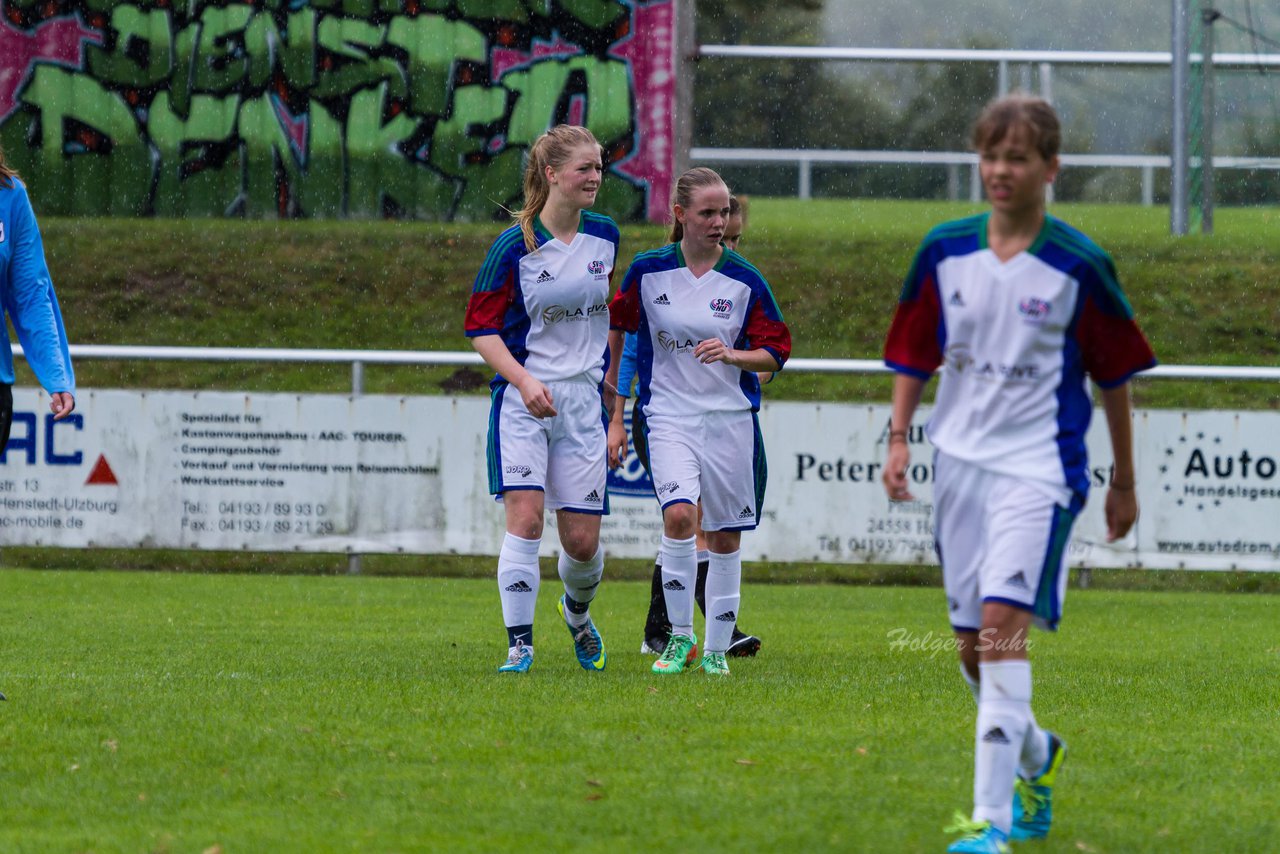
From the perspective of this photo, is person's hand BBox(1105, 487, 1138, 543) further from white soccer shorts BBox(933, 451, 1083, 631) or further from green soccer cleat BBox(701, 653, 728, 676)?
green soccer cleat BBox(701, 653, 728, 676)

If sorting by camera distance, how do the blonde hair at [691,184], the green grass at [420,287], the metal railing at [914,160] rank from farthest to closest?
1. the metal railing at [914,160]
2. the green grass at [420,287]
3. the blonde hair at [691,184]

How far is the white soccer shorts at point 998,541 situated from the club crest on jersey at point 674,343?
3148 mm

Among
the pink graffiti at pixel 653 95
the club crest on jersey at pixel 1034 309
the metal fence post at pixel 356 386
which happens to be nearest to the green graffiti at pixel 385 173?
the pink graffiti at pixel 653 95

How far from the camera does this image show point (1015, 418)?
4211 mm

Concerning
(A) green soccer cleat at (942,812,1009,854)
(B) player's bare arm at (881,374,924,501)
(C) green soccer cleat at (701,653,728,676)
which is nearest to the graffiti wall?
(C) green soccer cleat at (701,653,728,676)

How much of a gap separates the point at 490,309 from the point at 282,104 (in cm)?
1712

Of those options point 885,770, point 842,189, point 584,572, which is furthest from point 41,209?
point 885,770

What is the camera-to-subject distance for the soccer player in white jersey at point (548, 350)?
702cm

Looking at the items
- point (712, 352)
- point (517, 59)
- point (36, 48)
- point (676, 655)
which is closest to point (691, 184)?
point (712, 352)

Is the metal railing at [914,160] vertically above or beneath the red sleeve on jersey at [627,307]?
above

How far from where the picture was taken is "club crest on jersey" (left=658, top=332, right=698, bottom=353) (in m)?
7.42

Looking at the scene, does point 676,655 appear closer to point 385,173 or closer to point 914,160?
point 385,173

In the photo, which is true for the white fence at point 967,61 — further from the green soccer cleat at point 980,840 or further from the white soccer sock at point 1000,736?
the green soccer cleat at point 980,840

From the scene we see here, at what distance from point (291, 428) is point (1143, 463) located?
20.1ft
